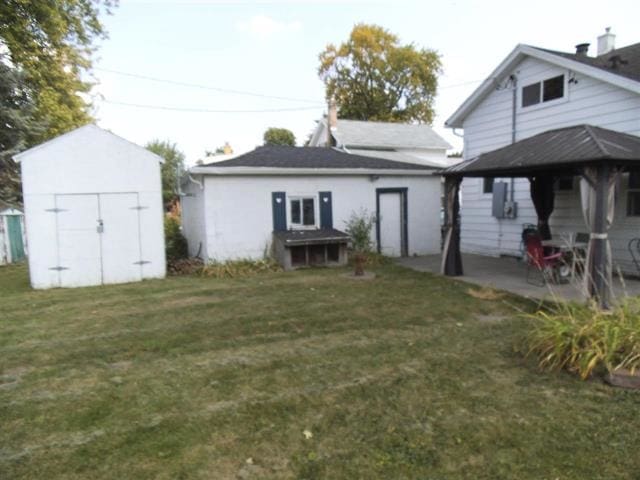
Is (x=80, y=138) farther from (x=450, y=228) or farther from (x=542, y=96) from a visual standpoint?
(x=542, y=96)

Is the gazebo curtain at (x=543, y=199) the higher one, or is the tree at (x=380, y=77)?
the tree at (x=380, y=77)

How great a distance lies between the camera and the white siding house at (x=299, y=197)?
9852 millimetres

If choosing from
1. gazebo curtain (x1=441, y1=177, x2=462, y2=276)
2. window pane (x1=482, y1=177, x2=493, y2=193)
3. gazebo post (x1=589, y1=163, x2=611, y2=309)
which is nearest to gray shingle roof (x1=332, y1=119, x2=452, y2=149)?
window pane (x1=482, y1=177, x2=493, y2=193)

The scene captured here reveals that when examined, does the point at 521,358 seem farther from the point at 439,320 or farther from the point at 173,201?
the point at 173,201

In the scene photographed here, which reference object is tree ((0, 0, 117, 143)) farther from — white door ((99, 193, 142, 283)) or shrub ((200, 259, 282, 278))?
shrub ((200, 259, 282, 278))

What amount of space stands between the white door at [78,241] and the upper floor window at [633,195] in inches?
412

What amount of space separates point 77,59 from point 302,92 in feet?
Answer: 45.8

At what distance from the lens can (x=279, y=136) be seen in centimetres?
3906

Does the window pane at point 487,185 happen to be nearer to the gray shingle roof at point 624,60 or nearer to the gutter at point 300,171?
the gutter at point 300,171

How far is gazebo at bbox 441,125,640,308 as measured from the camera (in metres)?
5.55

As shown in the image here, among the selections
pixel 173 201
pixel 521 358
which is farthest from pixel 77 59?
pixel 521 358

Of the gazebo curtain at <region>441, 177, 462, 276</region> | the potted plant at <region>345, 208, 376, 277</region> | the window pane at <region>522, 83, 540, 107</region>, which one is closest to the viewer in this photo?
the gazebo curtain at <region>441, 177, 462, 276</region>

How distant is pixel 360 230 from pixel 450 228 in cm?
300

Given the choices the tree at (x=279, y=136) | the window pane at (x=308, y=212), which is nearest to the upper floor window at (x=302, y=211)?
the window pane at (x=308, y=212)
